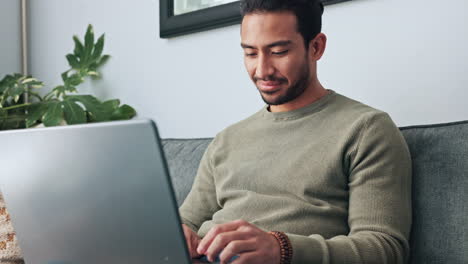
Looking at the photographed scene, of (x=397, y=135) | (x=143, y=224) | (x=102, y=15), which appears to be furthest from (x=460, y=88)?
(x=102, y=15)

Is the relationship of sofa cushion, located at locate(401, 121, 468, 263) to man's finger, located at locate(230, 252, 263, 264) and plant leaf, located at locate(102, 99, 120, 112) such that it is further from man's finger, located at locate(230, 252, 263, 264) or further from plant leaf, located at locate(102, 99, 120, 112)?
plant leaf, located at locate(102, 99, 120, 112)

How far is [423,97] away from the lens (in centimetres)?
143

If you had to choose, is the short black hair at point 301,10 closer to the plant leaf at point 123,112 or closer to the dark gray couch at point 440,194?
the dark gray couch at point 440,194

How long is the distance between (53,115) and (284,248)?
160cm

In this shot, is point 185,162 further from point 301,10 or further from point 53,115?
point 53,115

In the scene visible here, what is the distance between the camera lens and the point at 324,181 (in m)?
1.16

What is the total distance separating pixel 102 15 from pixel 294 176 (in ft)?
5.12

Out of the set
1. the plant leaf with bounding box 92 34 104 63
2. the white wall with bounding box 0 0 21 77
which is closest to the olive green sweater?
the plant leaf with bounding box 92 34 104 63

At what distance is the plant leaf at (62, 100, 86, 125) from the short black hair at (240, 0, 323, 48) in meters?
1.18

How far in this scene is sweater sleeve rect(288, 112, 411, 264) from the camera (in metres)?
0.99

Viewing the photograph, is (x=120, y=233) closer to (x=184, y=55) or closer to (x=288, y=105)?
(x=288, y=105)

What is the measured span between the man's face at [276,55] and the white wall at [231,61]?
32 cm

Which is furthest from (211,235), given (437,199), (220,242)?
(437,199)

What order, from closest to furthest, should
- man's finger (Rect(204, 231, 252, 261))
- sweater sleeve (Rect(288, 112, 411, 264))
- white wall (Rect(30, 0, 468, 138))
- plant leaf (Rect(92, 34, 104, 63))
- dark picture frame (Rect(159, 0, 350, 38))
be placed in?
man's finger (Rect(204, 231, 252, 261)) → sweater sleeve (Rect(288, 112, 411, 264)) → white wall (Rect(30, 0, 468, 138)) → dark picture frame (Rect(159, 0, 350, 38)) → plant leaf (Rect(92, 34, 104, 63))
